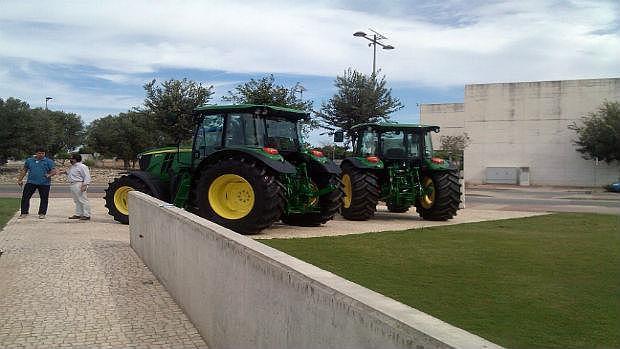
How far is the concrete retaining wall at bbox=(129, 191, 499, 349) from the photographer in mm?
2434

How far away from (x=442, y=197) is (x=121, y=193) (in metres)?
7.60

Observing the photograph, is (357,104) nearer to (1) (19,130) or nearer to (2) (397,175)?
(2) (397,175)

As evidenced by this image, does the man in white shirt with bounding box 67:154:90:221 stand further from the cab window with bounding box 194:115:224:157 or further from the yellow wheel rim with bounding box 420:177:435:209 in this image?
the yellow wheel rim with bounding box 420:177:435:209

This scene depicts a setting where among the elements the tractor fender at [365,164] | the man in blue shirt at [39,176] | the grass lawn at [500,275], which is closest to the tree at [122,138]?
the man in blue shirt at [39,176]

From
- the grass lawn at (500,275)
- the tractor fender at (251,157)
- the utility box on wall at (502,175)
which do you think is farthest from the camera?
the utility box on wall at (502,175)

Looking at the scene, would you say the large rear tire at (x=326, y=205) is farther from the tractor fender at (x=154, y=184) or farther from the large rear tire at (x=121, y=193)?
the large rear tire at (x=121, y=193)

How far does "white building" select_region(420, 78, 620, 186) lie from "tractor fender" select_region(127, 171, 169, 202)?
39.2 metres

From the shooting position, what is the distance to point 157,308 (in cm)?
628

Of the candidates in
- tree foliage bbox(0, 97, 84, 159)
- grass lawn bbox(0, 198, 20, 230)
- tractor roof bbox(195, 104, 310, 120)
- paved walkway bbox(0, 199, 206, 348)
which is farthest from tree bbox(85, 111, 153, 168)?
paved walkway bbox(0, 199, 206, 348)

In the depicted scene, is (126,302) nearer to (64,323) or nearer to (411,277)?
(64,323)

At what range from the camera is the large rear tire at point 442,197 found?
1495cm

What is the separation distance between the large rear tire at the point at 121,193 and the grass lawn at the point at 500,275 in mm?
4439

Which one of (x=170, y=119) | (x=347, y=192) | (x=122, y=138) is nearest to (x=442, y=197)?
(x=347, y=192)

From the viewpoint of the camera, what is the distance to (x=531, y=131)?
48062 mm
